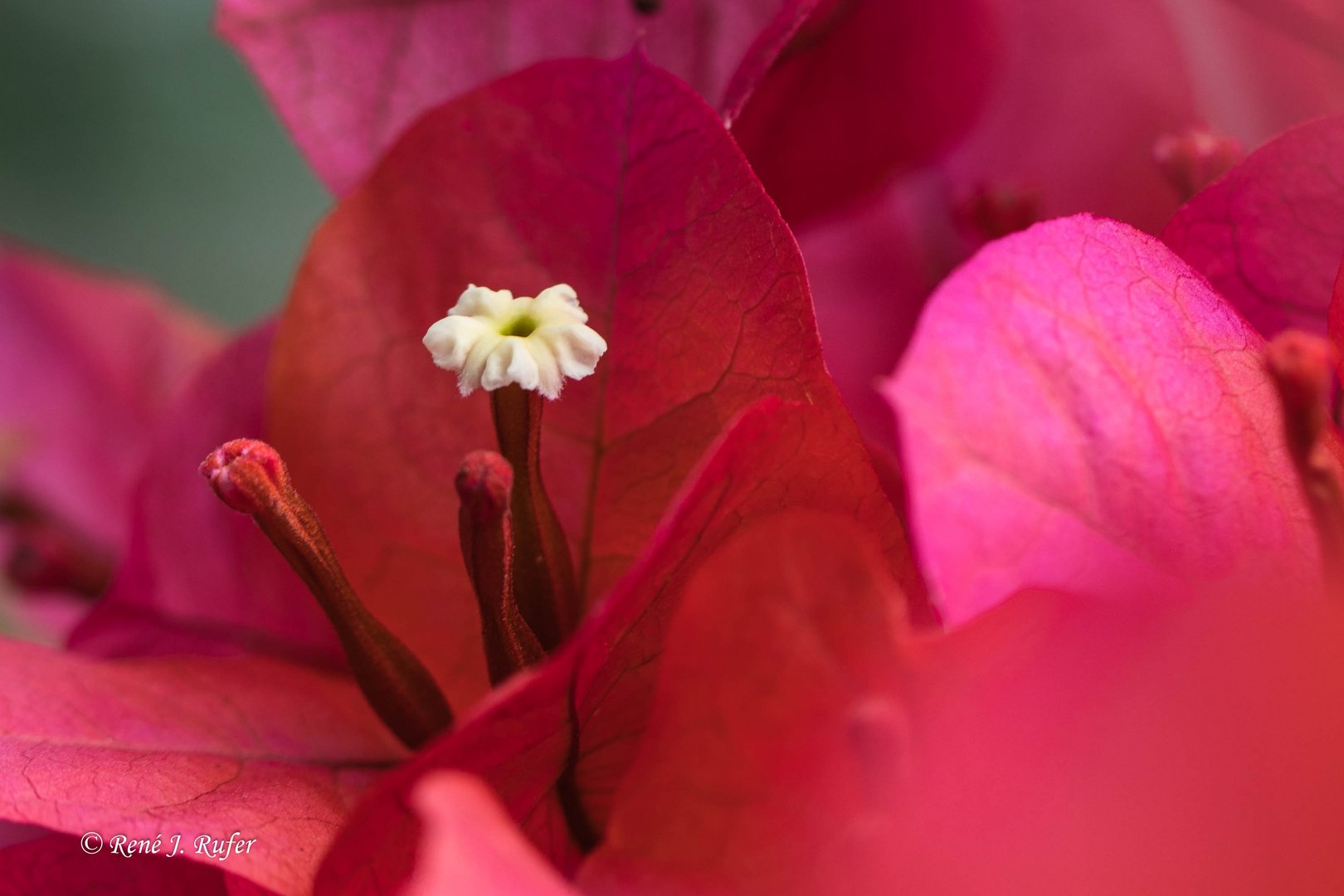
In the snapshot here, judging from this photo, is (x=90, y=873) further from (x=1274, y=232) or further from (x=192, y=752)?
(x=1274, y=232)

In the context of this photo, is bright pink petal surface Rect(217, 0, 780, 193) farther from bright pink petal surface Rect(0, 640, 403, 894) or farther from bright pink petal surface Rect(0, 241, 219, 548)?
bright pink petal surface Rect(0, 241, 219, 548)

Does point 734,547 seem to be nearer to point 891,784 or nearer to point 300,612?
point 891,784

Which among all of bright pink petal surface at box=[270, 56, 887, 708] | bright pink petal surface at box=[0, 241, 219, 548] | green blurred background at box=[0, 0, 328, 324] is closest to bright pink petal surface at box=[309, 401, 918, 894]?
bright pink petal surface at box=[270, 56, 887, 708]

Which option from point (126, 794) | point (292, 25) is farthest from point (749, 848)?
point (292, 25)

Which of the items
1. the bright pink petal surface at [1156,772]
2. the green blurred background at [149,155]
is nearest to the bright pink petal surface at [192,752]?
the bright pink petal surface at [1156,772]

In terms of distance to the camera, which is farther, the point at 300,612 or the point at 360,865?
the point at 300,612

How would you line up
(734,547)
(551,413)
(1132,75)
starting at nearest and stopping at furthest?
(734,547) → (551,413) → (1132,75)
